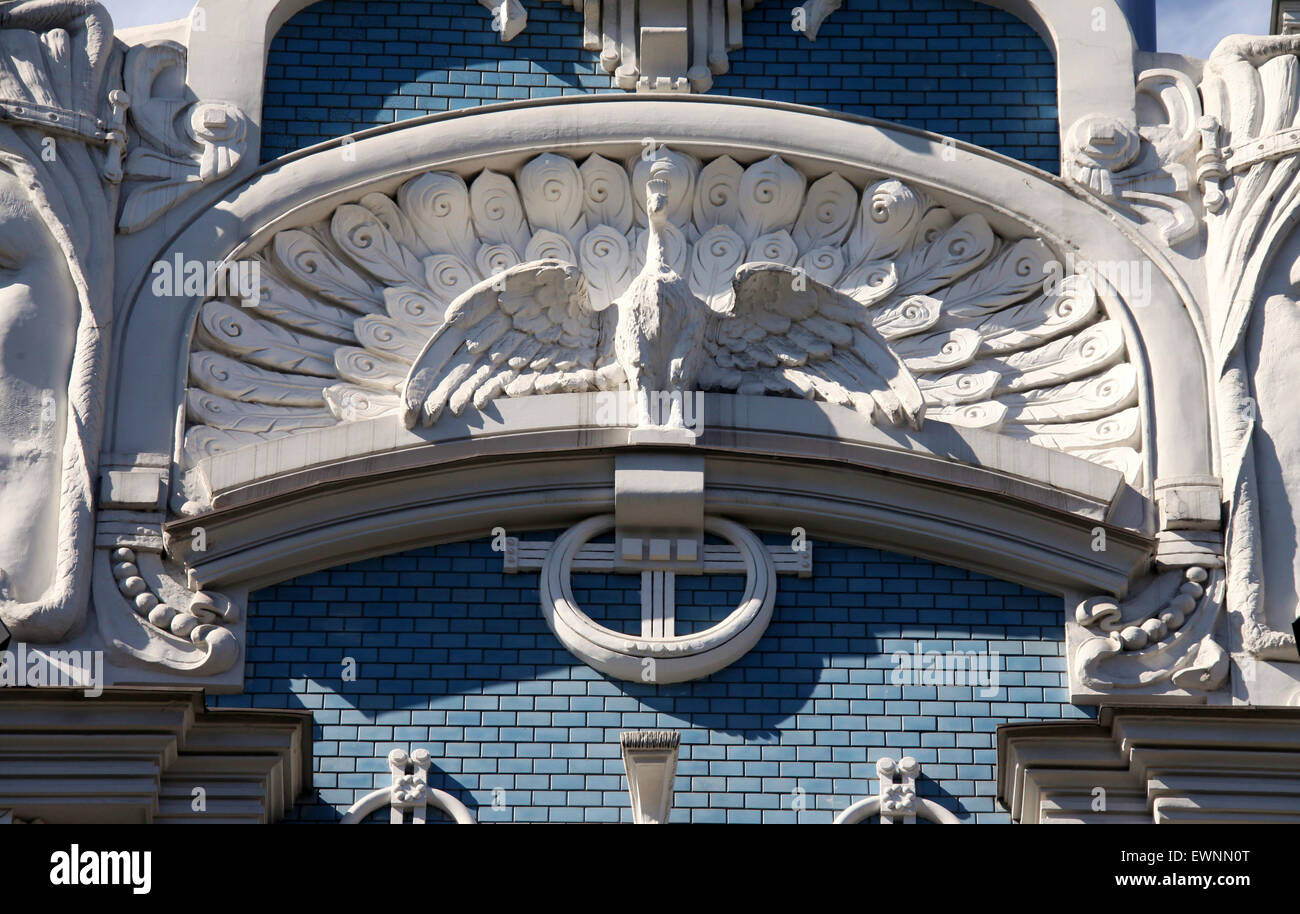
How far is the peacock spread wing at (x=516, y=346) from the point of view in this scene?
12.2 metres

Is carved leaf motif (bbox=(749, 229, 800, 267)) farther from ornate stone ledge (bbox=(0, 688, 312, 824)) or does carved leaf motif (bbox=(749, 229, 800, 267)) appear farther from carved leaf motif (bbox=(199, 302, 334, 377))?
ornate stone ledge (bbox=(0, 688, 312, 824))

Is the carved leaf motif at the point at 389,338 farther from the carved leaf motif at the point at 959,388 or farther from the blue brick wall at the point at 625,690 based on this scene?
the carved leaf motif at the point at 959,388

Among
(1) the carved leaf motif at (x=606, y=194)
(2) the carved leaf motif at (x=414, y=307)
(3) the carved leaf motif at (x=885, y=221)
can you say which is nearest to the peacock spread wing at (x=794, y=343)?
(3) the carved leaf motif at (x=885, y=221)

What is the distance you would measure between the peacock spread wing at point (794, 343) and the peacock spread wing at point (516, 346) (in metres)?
0.56

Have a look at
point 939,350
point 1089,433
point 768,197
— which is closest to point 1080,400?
point 1089,433

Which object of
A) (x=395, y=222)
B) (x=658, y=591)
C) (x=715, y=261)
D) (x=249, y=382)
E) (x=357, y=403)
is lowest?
(x=658, y=591)

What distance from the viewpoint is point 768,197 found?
12797 mm

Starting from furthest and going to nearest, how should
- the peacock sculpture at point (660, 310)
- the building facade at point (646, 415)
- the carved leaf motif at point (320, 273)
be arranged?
the carved leaf motif at point (320, 273), the peacock sculpture at point (660, 310), the building facade at point (646, 415)

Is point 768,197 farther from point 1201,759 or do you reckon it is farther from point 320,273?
point 1201,759

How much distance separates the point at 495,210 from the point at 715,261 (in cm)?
109

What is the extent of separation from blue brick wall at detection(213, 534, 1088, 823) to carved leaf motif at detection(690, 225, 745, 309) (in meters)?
1.42

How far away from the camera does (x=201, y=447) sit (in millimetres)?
12078

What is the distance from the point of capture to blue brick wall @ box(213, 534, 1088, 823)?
11.5m
